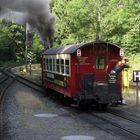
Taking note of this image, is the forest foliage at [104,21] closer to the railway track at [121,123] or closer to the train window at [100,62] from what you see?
the train window at [100,62]

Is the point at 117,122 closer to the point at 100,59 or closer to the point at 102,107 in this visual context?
the point at 102,107

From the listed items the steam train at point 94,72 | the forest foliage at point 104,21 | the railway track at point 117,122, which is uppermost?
the forest foliage at point 104,21

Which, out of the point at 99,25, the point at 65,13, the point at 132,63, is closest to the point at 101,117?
the point at 132,63

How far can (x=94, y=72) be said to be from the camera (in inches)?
822

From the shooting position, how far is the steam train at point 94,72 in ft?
67.4

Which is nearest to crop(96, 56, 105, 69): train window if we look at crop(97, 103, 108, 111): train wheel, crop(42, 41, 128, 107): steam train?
crop(42, 41, 128, 107): steam train

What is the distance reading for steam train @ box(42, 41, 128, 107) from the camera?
20531mm

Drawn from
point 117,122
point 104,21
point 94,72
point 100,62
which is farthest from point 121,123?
point 104,21

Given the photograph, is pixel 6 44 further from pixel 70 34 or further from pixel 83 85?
pixel 83 85

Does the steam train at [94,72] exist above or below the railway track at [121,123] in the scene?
above

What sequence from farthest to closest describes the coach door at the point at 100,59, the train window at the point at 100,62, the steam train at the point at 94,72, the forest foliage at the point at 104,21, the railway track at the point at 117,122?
the forest foliage at the point at 104,21
the train window at the point at 100,62
the coach door at the point at 100,59
the steam train at the point at 94,72
the railway track at the point at 117,122

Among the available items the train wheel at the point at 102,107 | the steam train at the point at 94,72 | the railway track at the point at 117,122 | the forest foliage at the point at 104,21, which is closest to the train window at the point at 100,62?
the steam train at the point at 94,72

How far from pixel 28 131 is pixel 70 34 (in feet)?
116

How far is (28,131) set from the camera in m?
14.9
